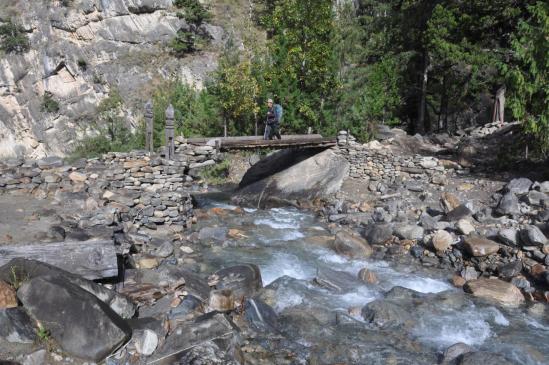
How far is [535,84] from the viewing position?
615 inches

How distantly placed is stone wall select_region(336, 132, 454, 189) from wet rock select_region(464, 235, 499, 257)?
17.0 ft

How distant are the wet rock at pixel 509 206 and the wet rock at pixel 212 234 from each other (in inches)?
338

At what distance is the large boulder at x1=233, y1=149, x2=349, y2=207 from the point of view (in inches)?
734

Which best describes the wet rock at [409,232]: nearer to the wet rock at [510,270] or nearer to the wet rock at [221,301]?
the wet rock at [510,270]

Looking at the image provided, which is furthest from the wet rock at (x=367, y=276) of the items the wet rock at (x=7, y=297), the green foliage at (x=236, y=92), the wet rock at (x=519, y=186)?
the green foliage at (x=236, y=92)

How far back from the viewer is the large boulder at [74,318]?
6660 mm

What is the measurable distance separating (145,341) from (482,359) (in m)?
5.56

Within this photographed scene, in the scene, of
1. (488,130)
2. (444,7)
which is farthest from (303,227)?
(444,7)

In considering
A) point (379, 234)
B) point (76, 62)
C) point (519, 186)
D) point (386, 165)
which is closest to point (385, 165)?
point (386, 165)

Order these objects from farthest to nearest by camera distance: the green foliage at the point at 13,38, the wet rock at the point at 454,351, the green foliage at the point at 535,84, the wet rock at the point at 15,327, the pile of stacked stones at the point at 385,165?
the green foliage at the point at 13,38, the pile of stacked stones at the point at 385,165, the green foliage at the point at 535,84, the wet rock at the point at 454,351, the wet rock at the point at 15,327

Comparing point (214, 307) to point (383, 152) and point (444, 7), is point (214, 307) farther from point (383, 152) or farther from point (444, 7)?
point (444, 7)


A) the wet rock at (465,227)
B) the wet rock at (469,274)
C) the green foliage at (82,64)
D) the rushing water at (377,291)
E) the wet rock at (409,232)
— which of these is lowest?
the rushing water at (377,291)

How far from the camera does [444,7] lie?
23375 mm

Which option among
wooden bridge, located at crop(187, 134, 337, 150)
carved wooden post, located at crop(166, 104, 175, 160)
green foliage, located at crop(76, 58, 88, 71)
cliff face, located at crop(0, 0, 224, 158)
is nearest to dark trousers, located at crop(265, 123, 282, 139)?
wooden bridge, located at crop(187, 134, 337, 150)
